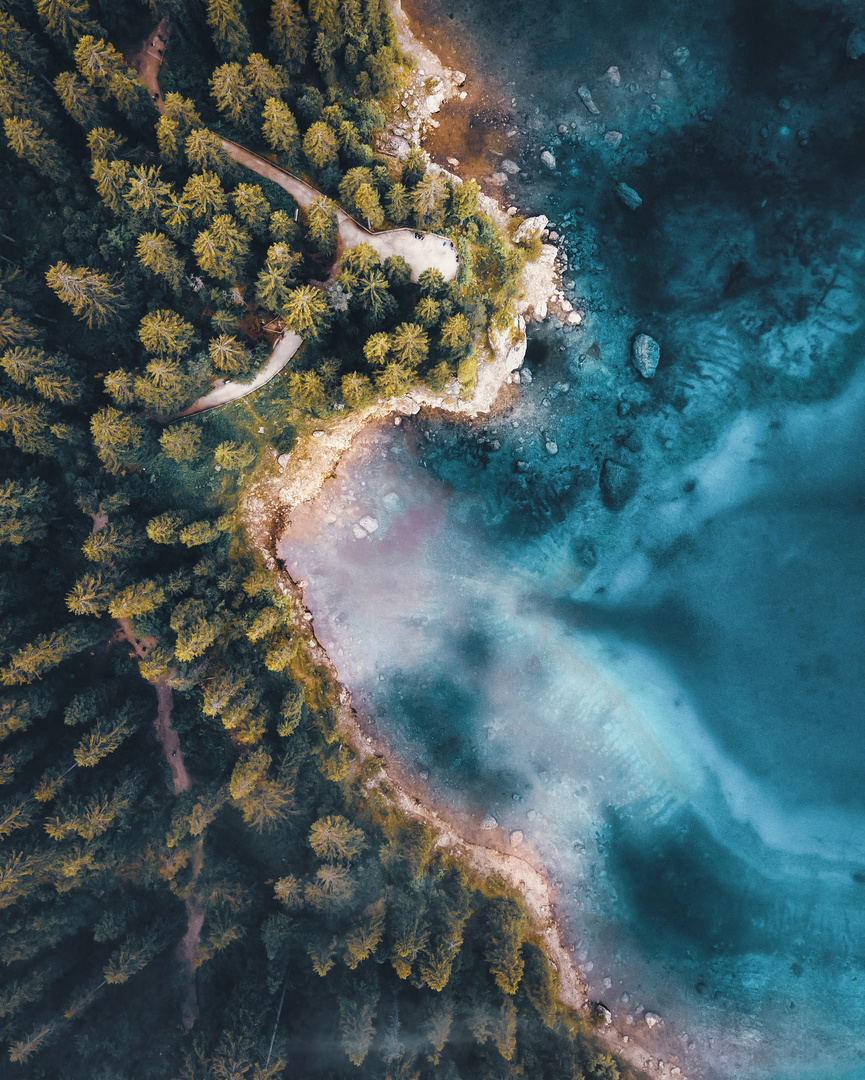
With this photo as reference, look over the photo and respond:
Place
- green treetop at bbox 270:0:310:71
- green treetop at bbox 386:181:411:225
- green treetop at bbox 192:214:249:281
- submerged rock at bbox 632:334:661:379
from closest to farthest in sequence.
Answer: green treetop at bbox 192:214:249:281, green treetop at bbox 270:0:310:71, green treetop at bbox 386:181:411:225, submerged rock at bbox 632:334:661:379

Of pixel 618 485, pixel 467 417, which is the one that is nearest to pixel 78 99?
pixel 467 417

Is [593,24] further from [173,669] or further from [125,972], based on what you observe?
[125,972]

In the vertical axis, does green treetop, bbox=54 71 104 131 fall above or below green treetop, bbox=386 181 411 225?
below

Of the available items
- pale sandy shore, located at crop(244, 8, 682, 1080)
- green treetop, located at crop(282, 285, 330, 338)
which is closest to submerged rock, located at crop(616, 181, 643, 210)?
pale sandy shore, located at crop(244, 8, 682, 1080)

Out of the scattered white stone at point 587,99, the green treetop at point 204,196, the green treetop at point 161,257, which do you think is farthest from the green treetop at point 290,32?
the scattered white stone at point 587,99

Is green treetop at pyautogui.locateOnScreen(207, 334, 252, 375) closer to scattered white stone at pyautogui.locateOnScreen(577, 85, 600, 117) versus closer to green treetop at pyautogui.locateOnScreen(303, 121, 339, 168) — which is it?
green treetop at pyautogui.locateOnScreen(303, 121, 339, 168)

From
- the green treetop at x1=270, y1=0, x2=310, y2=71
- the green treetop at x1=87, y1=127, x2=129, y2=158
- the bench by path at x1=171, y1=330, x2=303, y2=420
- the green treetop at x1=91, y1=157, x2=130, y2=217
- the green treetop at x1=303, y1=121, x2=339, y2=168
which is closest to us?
the green treetop at x1=91, y1=157, x2=130, y2=217

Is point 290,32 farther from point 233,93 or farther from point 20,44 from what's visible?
point 20,44

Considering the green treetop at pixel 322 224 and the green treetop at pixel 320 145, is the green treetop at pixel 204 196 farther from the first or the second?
the green treetop at pixel 320 145
